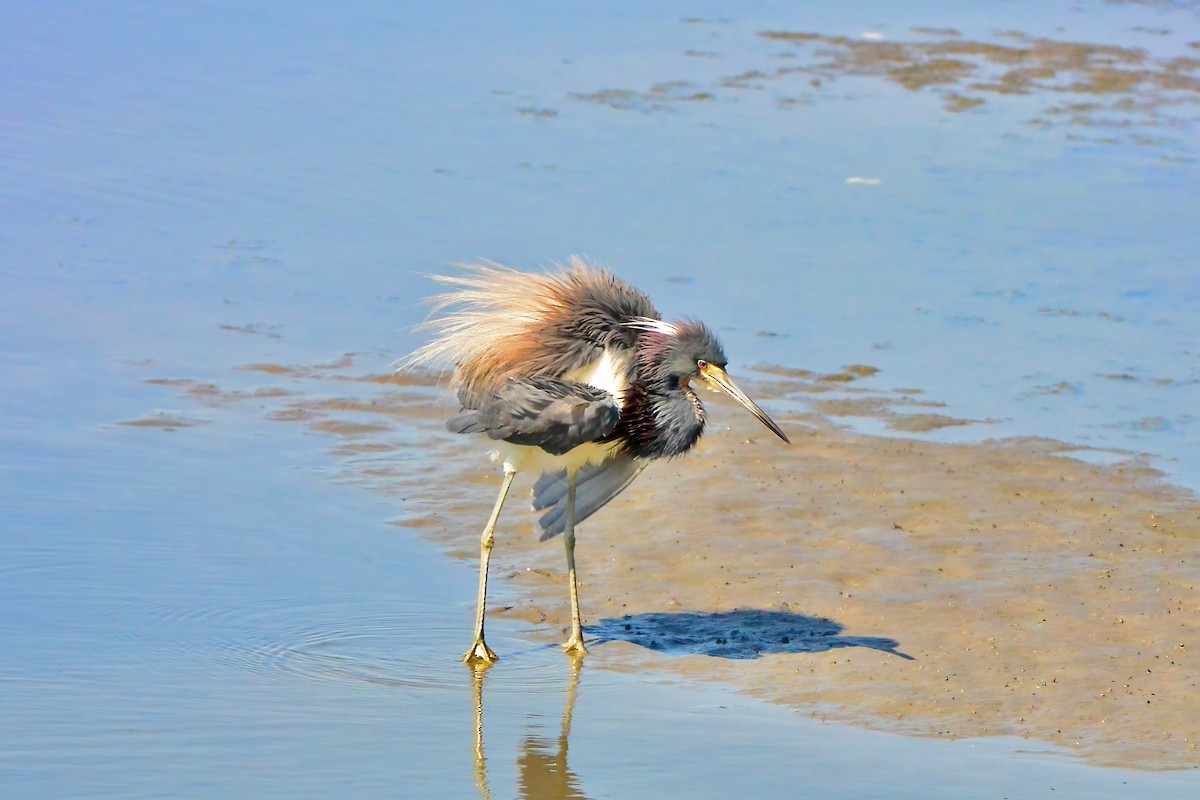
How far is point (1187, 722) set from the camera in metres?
6.24

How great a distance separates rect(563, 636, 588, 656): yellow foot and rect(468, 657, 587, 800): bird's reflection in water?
0.48 m

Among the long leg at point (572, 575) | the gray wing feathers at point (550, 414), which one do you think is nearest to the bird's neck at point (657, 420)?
the gray wing feathers at point (550, 414)

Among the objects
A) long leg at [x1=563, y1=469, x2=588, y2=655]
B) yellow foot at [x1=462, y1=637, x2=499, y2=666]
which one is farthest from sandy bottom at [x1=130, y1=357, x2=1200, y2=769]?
yellow foot at [x1=462, y1=637, x2=499, y2=666]

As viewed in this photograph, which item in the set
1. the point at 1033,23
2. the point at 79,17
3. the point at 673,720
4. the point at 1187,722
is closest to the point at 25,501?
the point at 673,720

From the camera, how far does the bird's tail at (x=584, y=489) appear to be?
7.29 m

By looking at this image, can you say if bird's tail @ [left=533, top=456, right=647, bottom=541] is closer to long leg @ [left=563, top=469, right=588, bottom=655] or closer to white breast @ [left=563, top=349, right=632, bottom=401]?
long leg @ [left=563, top=469, right=588, bottom=655]

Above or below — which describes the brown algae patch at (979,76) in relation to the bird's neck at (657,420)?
above

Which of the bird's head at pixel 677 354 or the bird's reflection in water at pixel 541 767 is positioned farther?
the bird's head at pixel 677 354

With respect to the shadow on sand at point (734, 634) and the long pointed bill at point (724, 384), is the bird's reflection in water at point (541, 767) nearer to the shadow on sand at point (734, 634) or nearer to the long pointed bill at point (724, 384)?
the shadow on sand at point (734, 634)

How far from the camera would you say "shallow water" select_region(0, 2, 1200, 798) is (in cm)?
604

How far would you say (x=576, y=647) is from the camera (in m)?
6.98

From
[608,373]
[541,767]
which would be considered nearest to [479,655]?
[541,767]

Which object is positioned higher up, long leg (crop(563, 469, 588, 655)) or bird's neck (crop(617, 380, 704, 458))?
bird's neck (crop(617, 380, 704, 458))

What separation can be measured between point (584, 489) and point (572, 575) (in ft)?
1.49
